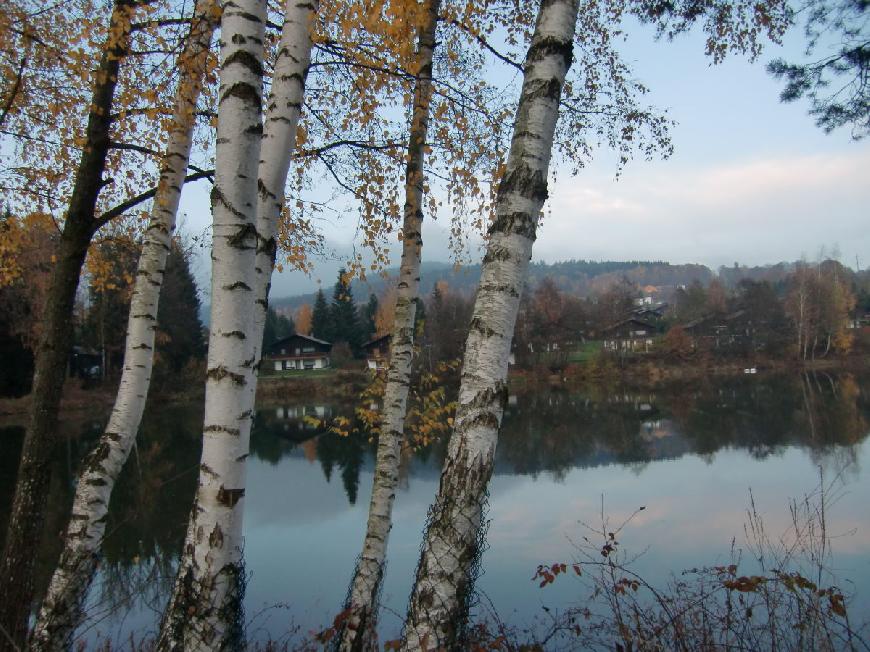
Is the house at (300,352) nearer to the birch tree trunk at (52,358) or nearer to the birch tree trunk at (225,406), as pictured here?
the birch tree trunk at (52,358)

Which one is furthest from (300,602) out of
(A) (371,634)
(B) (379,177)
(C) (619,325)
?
(C) (619,325)

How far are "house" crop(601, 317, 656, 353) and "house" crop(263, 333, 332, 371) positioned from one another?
27405 millimetres

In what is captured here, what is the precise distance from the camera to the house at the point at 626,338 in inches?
2009

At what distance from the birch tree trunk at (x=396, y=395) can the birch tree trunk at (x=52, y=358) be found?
2.19m

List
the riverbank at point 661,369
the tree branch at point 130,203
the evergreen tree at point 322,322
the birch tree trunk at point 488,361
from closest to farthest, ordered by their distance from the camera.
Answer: the birch tree trunk at point 488,361 → the tree branch at point 130,203 → the riverbank at point 661,369 → the evergreen tree at point 322,322

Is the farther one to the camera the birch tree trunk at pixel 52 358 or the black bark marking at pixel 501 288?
the birch tree trunk at pixel 52 358

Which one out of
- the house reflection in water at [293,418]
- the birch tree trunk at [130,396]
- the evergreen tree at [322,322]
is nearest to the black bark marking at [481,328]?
the birch tree trunk at [130,396]

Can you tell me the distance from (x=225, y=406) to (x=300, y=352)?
57.9 metres

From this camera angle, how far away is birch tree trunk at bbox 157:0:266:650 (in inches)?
93.3

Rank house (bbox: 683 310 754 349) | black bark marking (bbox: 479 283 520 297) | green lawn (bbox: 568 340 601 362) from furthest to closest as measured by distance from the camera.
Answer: house (bbox: 683 310 754 349) → green lawn (bbox: 568 340 601 362) → black bark marking (bbox: 479 283 520 297)

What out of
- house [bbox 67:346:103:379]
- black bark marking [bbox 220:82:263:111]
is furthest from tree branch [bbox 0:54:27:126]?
house [bbox 67:346:103:379]

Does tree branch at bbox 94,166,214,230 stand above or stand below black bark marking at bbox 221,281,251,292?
above

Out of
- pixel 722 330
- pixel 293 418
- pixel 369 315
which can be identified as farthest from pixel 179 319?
pixel 722 330

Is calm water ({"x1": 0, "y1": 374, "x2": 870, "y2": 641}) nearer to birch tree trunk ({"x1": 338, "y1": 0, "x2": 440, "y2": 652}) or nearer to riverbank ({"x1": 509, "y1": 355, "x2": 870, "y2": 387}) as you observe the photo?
birch tree trunk ({"x1": 338, "y1": 0, "x2": 440, "y2": 652})
